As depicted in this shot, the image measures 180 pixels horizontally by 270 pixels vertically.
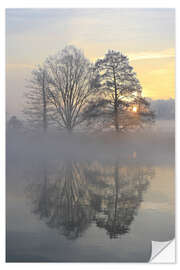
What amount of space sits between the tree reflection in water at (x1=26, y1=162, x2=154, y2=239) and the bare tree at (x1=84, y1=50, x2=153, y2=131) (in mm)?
529

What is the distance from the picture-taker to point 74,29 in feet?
12.4

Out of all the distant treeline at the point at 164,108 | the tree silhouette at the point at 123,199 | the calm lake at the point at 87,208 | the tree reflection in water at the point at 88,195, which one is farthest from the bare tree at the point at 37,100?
the distant treeline at the point at 164,108

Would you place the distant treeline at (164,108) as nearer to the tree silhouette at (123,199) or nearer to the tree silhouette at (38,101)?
the tree silhouette at (123,199)

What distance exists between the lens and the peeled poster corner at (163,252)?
348 centimetres

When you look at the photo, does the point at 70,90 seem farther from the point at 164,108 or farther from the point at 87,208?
the point at 87,208

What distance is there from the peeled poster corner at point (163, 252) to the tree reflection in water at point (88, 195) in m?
0.37

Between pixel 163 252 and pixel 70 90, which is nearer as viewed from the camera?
pixel 163 252

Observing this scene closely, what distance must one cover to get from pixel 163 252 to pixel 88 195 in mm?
982

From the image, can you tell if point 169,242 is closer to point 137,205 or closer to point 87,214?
point 137,205

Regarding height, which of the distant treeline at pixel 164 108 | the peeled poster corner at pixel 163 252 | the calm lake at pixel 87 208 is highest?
the distant treeline at pixel 164 108

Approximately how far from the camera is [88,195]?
3.66 metres

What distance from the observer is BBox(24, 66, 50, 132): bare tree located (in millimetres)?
3807

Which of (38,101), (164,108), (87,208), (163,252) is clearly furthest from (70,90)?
A: (163,252)

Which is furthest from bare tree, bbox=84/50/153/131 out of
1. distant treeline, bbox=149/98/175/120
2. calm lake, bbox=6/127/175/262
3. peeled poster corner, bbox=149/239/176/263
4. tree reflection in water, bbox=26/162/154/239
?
peeled poster corner, bbox=149/239/176/263
